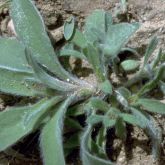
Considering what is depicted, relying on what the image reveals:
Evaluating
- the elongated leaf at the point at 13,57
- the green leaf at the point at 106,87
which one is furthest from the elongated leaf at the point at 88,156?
the elongated leaf at the point at 13,57

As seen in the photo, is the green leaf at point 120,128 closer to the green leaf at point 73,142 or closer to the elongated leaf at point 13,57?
the green leaf at point 73,142

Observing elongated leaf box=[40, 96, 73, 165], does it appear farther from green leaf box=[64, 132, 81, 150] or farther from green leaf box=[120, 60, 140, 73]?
green leaf box=[120, 60, 140, 73]

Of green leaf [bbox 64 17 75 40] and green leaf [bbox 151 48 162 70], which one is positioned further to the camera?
green leaf [bbox 64 17 75 40]

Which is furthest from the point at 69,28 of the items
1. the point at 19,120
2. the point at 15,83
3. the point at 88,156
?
the point at 88,156

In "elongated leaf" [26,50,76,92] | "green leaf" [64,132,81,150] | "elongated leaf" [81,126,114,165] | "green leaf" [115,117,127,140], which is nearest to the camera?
"elongated leaf" [81,126,114,165]

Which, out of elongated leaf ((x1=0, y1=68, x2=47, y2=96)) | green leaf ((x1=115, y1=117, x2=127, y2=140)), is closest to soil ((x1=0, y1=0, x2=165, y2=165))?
green leaf ((x1=115, y1=117, x2=127, y2=140))

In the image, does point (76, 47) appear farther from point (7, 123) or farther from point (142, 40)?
point (7, 123)
